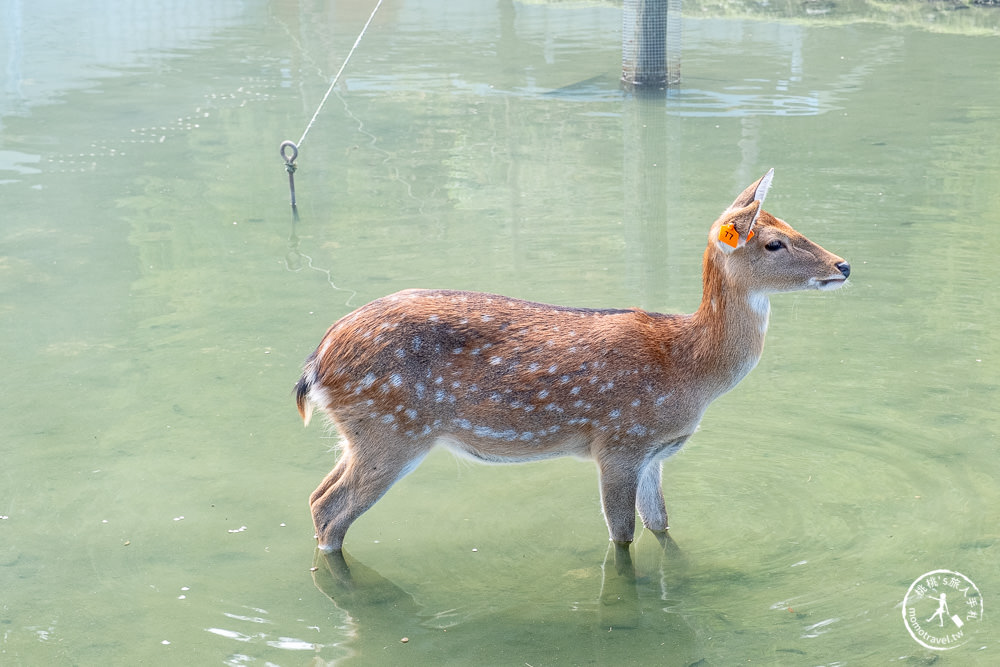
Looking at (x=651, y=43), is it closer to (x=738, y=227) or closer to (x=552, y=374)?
(x=738, y=227)

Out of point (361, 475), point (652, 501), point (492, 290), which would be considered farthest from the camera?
point (492, 290)

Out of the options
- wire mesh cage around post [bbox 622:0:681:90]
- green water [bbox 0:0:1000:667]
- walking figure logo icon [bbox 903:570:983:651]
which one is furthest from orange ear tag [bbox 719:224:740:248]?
wire mesh cage around post [bbox 622:0:681:90]

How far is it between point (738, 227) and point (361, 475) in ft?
6.16

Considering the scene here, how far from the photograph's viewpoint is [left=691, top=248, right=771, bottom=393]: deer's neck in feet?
16.3

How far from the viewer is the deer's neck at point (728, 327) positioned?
195 inches

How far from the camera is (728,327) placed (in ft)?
16.3

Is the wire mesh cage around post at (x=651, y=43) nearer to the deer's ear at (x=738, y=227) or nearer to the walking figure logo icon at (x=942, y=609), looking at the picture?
the deer's ear at (x=738, y=227)

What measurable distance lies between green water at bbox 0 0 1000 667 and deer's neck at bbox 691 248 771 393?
86cm

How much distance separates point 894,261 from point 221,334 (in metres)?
4.70

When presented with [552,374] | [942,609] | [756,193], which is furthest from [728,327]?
[942,609]

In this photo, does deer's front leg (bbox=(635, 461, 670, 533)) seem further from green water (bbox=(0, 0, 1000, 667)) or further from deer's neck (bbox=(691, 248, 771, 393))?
deer's neck (bbox=(691, 248, 771, 393))

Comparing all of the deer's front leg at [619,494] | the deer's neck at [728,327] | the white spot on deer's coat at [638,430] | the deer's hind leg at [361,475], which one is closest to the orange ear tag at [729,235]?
the deer's neck at [728,327]

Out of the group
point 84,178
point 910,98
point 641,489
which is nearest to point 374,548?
point 641,489

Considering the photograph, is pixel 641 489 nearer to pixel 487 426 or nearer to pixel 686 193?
pixel 487 426
